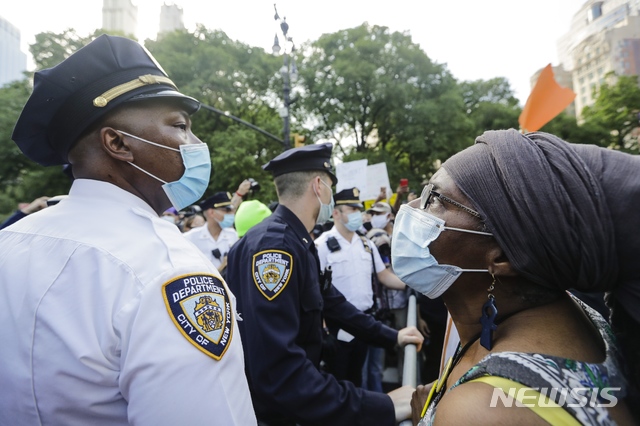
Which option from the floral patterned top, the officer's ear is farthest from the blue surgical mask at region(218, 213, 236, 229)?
the floral patterned top

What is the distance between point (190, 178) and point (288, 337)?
0.93 m

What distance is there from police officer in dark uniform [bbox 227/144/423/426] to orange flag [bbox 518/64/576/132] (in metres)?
2.05

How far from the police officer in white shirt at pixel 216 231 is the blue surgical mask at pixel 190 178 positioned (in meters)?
5.29

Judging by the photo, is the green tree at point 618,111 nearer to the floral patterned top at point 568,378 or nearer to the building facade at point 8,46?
the floral patterned top at point 568,378

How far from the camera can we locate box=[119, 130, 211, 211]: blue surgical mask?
1.67 meters

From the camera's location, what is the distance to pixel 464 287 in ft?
4.93

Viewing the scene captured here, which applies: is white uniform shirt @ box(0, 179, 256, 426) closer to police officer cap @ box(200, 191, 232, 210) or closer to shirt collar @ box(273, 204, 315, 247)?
shirt collar @ box(273, 204, 315, 247)

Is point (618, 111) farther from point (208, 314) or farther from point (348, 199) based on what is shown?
point (208, 314)

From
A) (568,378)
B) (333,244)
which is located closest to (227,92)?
(333,244)

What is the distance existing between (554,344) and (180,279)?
1.11 m

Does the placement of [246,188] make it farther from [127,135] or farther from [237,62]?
[237,62]

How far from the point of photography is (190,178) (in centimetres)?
174

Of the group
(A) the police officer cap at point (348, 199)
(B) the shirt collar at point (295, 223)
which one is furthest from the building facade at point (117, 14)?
(B) the shirt collar at point (295, 223)

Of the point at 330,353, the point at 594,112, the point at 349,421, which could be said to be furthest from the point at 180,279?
the point at 594,112
